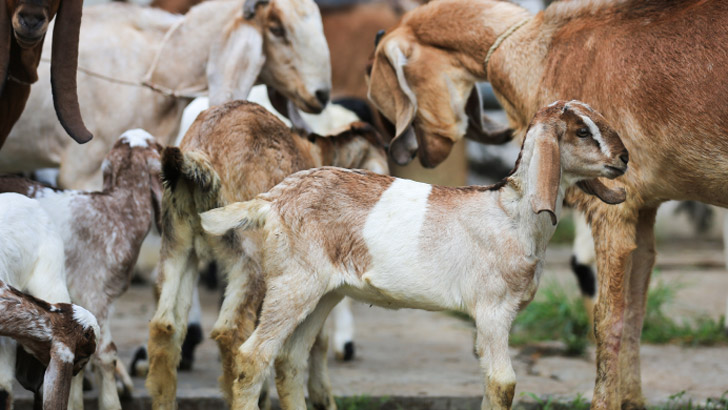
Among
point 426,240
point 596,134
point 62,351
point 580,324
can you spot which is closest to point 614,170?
point 596,134

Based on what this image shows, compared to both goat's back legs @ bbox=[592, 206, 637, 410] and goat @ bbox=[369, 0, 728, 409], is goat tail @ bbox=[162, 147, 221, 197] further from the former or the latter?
goat's back legs @ bbox=[592, 206, 637, 410]

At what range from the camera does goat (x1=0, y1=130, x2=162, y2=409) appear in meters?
4.26

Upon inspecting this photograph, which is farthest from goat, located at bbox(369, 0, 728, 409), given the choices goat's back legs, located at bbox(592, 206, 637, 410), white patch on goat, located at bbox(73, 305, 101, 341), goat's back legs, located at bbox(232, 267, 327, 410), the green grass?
white patch on goat, located at bbox(73, 305, 101, 341)

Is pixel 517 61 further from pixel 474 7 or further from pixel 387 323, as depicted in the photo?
pixel 387 323

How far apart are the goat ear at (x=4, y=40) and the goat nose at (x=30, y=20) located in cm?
13

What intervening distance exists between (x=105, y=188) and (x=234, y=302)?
35.9 inches

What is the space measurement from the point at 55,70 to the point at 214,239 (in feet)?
3.44

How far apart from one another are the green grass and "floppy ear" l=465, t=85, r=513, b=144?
4.73 feet

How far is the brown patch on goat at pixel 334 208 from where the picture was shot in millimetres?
3691

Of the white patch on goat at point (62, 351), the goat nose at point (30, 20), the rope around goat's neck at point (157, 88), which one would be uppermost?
the goat nose at point (30, 20)

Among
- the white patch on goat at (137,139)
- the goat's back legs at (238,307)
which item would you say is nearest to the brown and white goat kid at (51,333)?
the goat's back legs at (238,307)

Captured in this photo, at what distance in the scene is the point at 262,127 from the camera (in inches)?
172

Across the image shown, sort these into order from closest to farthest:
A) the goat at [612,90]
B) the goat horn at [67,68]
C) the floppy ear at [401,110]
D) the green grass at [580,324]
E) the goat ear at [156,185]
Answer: the goat at [612,90]
the goat horn at [67,68]
the goat ear at [156,185]
the floppy ear at [401,110]
the green grass at [580,324]

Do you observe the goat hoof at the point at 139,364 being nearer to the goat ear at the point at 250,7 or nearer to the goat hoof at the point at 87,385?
the goat hoof at the point at 87,385
